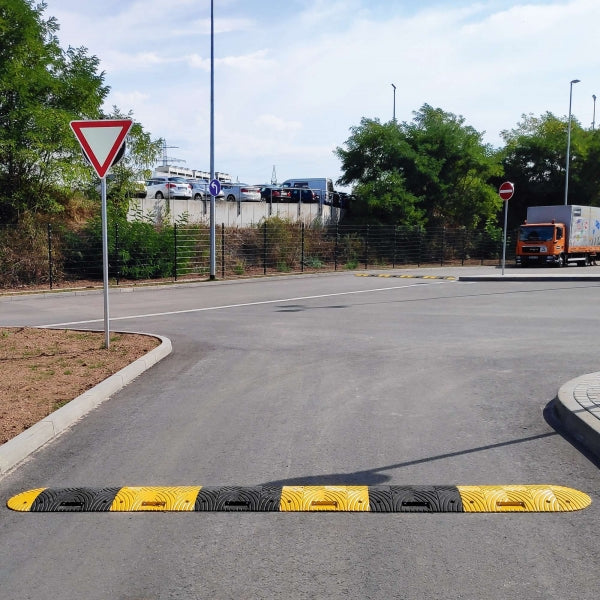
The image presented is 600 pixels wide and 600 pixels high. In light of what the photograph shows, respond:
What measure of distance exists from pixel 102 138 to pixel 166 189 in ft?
79.5

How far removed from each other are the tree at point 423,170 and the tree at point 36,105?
18.4m

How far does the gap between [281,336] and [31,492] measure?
23.9ft

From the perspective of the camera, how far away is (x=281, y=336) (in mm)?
11781

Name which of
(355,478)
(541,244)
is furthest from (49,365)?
(541,244)

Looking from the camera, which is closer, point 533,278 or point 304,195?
point 533,278

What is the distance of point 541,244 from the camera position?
1351 inches

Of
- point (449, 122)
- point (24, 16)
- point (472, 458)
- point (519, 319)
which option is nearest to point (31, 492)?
point (472, 458)

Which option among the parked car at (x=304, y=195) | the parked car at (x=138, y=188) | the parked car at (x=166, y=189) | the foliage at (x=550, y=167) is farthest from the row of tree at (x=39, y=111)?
the foliage at (x=550, y=167)

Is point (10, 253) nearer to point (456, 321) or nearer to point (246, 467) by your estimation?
point (456, 321)

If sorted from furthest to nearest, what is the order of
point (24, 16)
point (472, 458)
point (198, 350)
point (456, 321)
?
point (24, 16) < point (456, 321) < point (198, 350) < point (472, 458)

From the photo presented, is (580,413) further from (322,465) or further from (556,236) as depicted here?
(556,236)

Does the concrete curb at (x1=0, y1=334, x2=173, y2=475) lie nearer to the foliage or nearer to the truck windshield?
the truck windshield

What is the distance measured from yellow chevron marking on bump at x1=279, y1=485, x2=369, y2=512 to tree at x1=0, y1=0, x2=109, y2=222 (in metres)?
19.7

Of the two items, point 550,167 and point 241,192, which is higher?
point 550,167
